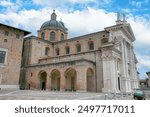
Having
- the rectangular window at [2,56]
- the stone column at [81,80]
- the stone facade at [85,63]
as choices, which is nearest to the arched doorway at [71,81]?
the stone facade at [85,63]

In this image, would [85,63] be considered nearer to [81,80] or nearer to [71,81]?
[81,80]

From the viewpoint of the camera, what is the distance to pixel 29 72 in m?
28.7

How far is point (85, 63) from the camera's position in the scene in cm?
2198

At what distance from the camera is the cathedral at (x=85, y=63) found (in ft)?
74.1

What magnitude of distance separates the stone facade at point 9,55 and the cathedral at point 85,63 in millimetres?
4100

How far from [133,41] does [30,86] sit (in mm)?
23535

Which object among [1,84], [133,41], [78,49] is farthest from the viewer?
[133,41]

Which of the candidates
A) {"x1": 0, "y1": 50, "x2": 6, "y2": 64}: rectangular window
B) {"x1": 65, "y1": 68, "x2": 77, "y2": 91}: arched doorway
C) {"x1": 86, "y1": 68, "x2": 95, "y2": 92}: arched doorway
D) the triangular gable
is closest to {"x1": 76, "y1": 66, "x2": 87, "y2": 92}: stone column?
{"x1": 86, "y1": 68, "x2": 95, "y2": 92}: arched doorway

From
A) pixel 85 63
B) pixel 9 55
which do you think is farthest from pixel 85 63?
pixel 9 55

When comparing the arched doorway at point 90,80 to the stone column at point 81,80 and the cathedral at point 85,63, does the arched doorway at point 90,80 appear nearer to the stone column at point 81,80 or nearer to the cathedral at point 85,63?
the cathedral at point 85,63

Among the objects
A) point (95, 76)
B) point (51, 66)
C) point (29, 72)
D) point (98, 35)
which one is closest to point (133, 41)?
point (98, 35)

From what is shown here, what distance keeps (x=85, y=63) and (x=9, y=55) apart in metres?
12.2

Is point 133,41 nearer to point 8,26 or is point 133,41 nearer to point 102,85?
point 102,85

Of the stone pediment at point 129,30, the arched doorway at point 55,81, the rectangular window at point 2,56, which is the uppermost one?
the stone pediment at point 129,30
